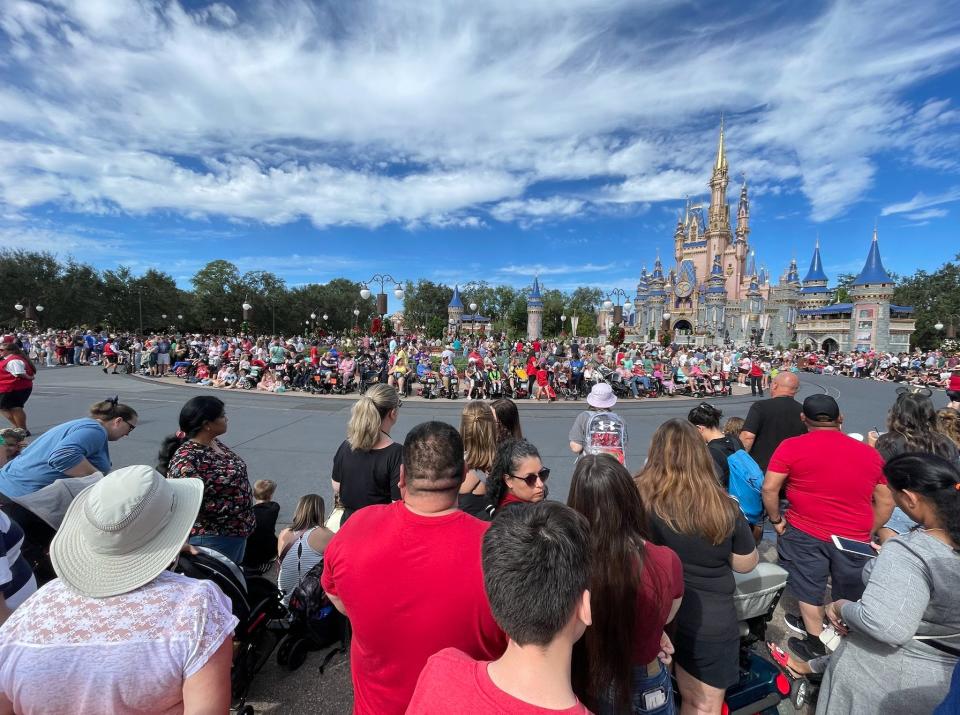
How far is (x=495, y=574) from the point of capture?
1.16 meters

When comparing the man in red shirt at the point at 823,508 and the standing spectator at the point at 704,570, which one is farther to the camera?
the man in red shirt at the point at 823,508

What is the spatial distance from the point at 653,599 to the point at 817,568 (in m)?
2.22

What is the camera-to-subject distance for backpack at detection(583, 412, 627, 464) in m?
4.20

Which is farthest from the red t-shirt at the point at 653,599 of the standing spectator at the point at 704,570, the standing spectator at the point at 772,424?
the standing spectator at the point at 772,424

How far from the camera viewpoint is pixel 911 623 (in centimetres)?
177

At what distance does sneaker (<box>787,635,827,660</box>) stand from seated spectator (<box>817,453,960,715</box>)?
1206 millimetres

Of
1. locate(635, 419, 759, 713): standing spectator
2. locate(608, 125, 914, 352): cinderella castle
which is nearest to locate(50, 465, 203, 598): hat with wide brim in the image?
locate(635, 419, 759, 713): standing spectator

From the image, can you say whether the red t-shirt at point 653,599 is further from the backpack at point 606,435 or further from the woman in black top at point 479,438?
the backpack at point 606,435

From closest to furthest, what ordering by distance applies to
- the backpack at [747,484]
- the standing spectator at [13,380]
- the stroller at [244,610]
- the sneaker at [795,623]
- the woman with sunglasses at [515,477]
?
the stroller at [244,610], the woman with sunglasses at [515,477], the sneaker at [795,623], the backpack at [747,484], the standing spectator at [13,380]

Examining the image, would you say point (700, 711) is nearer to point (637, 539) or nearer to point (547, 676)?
point (637, 539)

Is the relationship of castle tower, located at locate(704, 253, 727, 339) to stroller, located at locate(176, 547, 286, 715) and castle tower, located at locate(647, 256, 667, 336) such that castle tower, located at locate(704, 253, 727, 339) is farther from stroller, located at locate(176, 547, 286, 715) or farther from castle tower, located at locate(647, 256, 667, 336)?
stroller, located at locate(176, 547, 286, 715)

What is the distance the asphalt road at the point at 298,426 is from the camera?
2779 mm

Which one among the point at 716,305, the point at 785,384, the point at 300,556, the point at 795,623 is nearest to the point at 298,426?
the point at 300,556

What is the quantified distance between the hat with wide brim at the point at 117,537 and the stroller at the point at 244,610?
0.72 m
